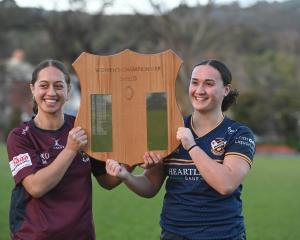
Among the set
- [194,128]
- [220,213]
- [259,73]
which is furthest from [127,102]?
[259,73]

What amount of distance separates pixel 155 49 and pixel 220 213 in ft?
130

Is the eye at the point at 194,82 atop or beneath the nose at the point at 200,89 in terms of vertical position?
atop

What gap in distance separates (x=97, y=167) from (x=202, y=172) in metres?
0.76

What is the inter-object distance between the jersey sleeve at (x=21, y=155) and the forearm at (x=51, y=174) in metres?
→ 0.08

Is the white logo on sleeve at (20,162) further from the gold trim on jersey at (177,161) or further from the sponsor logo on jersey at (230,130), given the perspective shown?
the sponsor logo on jersey at (230,130)

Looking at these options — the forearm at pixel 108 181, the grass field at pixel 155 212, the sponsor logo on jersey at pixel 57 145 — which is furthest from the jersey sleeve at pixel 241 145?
the grass field at pixel 155 212

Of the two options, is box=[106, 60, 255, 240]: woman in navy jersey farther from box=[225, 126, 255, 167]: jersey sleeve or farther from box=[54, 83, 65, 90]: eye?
box=[54, 83, 65, 90]: eye

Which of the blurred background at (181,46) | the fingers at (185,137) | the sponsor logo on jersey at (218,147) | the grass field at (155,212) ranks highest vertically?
the blurred background at (181,46)

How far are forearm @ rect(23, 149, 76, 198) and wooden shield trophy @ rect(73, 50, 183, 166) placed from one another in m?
0.16

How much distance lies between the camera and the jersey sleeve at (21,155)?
10.9 feet

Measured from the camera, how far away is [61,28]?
44.4 meters

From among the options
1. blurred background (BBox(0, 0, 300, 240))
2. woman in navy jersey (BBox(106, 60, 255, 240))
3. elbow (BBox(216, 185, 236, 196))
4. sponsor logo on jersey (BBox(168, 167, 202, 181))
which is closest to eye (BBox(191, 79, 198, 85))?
woman in navy jersey (BBox(106, 60, 255, 240))

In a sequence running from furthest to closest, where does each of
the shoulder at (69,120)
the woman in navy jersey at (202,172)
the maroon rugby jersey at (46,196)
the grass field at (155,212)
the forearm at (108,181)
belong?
the grass field at (155,212)
the forearm at (108,181)
the shoulder at (69,120)
the maroon rugby jersey at (46,196)
the woman in navy jersey at (202,172)

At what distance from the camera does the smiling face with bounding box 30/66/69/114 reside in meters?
3.42
